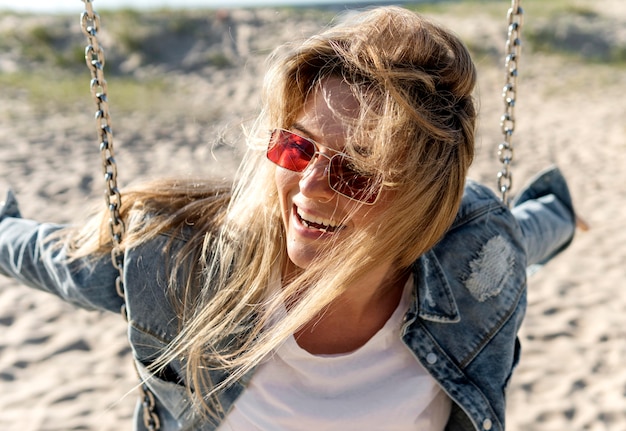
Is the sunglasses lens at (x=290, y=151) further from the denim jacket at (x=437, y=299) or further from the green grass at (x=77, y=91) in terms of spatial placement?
the green grass at (x=77, y=91)

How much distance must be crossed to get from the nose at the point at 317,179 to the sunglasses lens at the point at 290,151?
1 cm

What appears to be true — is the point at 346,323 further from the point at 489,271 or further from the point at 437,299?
the point at 489,271

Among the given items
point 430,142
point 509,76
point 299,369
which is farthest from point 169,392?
point 509,76

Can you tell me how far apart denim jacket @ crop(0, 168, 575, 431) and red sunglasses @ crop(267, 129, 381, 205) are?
36cm

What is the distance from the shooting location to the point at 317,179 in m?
1.28

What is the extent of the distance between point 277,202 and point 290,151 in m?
0.20

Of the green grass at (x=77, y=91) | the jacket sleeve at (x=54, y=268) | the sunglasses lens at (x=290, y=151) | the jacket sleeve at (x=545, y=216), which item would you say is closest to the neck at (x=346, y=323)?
the sunglasses lens at (x=290, y=151)

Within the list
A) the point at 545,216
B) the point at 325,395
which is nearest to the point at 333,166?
the point at 325,395

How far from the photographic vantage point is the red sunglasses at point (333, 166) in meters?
1.28

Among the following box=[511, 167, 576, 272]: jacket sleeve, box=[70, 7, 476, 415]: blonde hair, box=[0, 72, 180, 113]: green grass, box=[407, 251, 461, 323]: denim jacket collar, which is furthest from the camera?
box=[0, 72, 180, 113]: green grass

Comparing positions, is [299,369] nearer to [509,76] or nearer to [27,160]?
[509,76]

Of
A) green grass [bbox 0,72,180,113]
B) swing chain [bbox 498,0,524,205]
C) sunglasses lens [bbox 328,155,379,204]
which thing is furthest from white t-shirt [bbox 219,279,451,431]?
green grass [bbox 0,72,180,113]

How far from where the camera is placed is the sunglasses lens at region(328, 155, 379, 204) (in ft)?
4.19

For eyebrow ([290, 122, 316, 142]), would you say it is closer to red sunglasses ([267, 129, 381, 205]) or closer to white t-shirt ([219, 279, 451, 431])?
red sunglasses ([267, 129, 381, 205])
